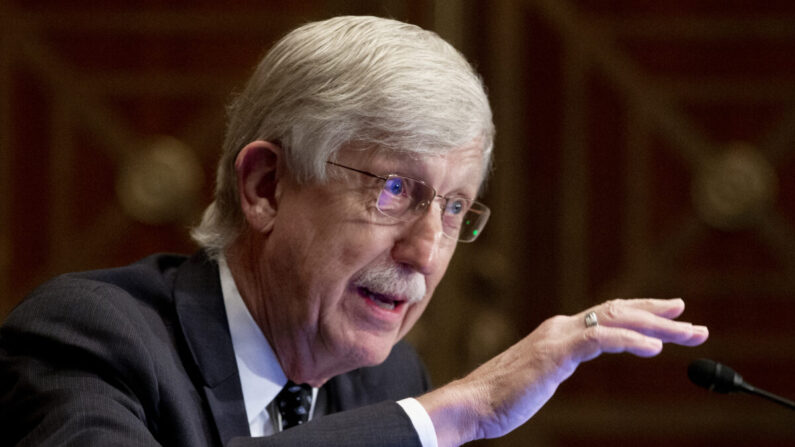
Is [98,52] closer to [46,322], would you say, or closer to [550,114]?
[550,114]

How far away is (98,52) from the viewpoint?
3742mm

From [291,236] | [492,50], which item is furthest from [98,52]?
[291,236]

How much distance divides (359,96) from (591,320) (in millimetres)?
548

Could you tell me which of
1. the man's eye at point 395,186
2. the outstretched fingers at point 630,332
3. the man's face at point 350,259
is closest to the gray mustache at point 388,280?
the man's face at point 350,259

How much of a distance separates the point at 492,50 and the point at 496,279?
2.72ft

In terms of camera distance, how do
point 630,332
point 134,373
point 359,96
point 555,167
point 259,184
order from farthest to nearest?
point 555,167 → point 259,184 → point 359,96 → point 134,373 → point 630,332

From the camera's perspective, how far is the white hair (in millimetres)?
1731

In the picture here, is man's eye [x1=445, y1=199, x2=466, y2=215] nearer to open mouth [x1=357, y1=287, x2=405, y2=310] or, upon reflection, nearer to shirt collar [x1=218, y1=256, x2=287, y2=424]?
open mouth [x1=357, y1=287, x2=405, y2=310]

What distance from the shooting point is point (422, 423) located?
4.95 ft

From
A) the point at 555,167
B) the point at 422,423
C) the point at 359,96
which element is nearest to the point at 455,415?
the point at 422,423

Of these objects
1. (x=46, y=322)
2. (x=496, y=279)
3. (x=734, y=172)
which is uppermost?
(x=46, y=322)

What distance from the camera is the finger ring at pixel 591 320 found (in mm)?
1493

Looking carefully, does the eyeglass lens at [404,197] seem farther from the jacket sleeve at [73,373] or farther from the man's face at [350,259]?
the jacket sleeve at [73,373]

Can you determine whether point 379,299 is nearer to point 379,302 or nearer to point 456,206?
point 379,302
